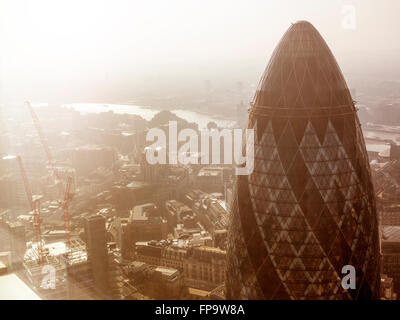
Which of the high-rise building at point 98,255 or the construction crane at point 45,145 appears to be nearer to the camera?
the high-rise building at point 98,255

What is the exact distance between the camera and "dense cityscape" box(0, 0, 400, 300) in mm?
6156

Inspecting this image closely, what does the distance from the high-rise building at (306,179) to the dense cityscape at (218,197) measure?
17 mm

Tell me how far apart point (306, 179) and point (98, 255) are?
21.9ft

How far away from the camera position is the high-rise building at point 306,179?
20.1 ft

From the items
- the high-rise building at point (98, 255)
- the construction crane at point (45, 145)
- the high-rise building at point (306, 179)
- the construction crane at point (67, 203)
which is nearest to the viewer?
the high-rise building at point (306, 179)

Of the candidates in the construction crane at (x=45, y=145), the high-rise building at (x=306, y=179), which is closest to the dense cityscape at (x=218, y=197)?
the high-rise building at (x=306, y=179)

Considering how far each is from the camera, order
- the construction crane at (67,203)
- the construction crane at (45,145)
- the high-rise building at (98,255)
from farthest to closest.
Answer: the construction crane at (45,145) → the construction crane at (67,203) → the high-rise building at (98,255)

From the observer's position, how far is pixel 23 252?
44.6ft

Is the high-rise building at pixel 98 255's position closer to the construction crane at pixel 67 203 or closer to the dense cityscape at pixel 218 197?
the dense cityscape at pixel 218 197

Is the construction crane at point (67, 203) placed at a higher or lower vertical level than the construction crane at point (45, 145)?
lower

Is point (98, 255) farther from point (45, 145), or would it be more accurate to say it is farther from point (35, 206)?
point (45, 145)

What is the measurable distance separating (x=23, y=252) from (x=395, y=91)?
15.7 meters

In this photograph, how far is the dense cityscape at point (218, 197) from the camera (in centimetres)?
616
